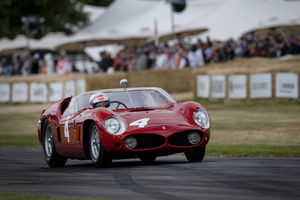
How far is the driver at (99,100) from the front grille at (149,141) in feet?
3.14

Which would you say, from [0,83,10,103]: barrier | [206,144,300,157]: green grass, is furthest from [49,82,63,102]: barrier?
[206,144,300,157]: green grass

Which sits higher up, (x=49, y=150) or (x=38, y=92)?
(x=38, y=92)

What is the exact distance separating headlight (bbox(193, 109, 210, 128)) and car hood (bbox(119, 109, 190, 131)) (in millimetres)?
189

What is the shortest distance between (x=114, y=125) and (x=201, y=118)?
127 centimetres

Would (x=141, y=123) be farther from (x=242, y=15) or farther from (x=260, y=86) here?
(x=242, y=15)

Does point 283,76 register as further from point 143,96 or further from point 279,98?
point 143,96

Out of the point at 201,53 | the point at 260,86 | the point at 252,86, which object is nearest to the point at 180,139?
the point at 260,86

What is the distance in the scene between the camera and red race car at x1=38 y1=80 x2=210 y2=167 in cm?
997

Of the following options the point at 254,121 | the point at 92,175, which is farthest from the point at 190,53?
the point at 92,175

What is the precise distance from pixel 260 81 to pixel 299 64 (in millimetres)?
1522

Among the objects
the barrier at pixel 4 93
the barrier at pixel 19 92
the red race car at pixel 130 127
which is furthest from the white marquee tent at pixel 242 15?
the red race car at pixel 130 127

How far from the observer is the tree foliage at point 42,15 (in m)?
58.6

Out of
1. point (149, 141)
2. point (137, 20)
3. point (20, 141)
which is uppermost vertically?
point (137, 20)

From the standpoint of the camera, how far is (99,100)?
10633mm
